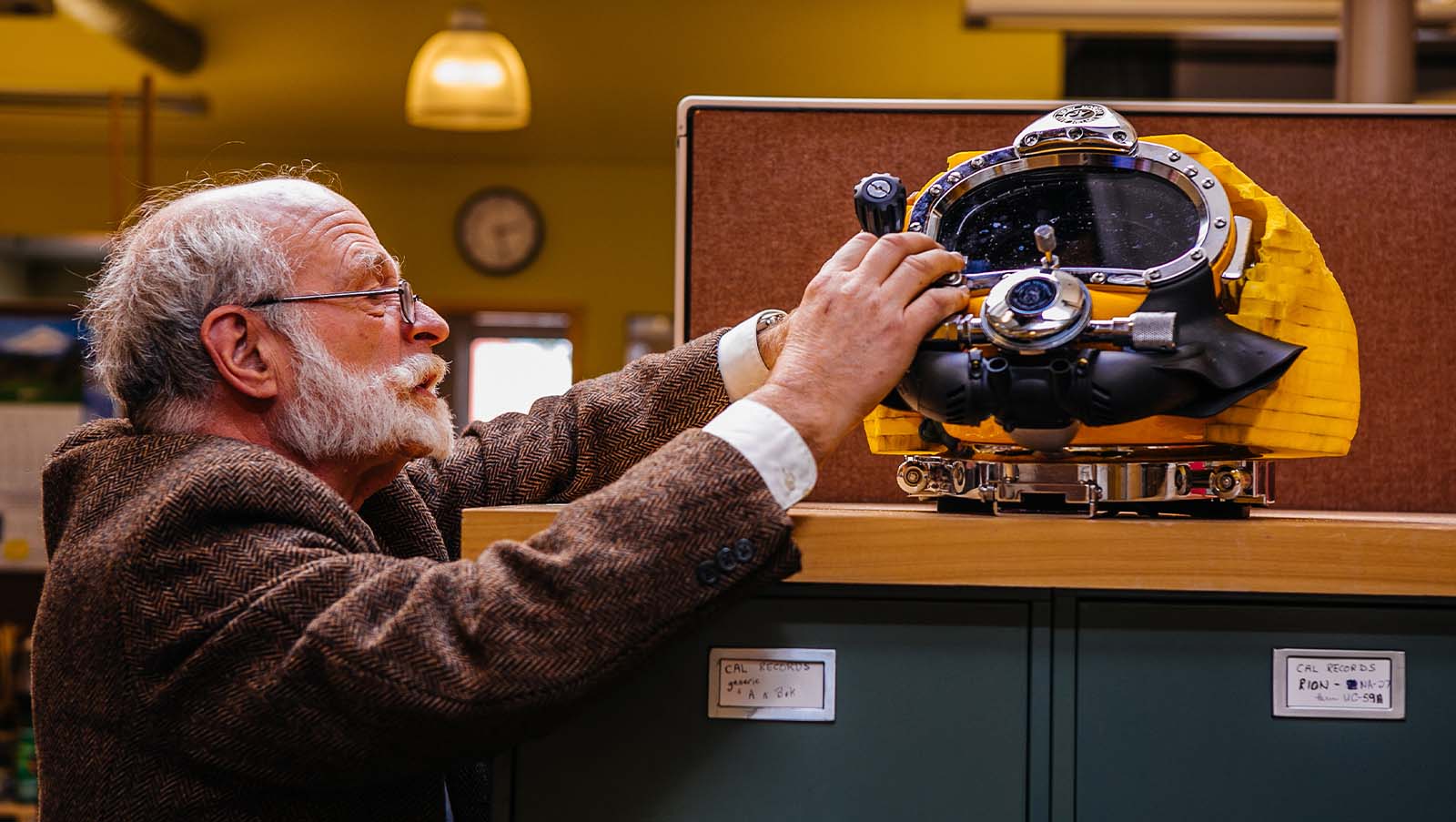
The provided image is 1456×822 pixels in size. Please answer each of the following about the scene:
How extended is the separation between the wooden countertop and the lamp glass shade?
9.04 ft

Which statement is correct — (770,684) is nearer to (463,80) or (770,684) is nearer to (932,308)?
(932,308)

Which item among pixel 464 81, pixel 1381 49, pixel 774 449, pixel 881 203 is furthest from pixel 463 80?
pixel 774 449

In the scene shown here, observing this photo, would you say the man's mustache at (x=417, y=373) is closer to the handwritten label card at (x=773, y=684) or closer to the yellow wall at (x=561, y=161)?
the handwritten label card at (x=773, y=684)

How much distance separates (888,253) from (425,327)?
1.66 ft

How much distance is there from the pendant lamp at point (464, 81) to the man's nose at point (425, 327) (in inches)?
88.1

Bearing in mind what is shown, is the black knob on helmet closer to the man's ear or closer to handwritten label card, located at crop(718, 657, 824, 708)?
handwritten label card, located at crop(718, 657, 824, 708)

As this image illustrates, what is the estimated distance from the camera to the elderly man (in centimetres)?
84

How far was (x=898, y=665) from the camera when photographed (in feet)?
2.84

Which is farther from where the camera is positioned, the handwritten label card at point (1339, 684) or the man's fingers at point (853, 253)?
the man's fingers at point (853, 253)

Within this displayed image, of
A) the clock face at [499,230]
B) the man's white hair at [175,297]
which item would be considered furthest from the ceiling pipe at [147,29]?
the man's white hair at [175,297]

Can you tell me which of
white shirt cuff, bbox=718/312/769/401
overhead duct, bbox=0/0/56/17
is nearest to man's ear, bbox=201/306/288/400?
white shirt cuff, bbox=718/312/769/401

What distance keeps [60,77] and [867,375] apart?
547cm

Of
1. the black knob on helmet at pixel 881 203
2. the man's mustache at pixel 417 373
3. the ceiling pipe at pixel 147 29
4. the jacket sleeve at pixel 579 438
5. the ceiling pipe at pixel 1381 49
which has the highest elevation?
the ceiling pipe at pixel 147 29

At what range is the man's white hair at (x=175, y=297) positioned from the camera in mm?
1108
